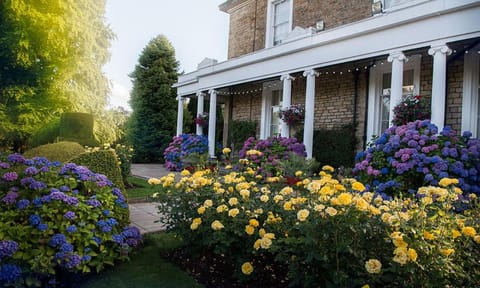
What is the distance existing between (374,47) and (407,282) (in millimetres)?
5947

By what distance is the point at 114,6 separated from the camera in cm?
1175

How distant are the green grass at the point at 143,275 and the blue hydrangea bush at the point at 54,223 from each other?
129mm

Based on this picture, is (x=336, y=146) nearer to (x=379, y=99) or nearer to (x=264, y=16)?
(x=379, y=99)

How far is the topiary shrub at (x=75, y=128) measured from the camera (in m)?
6.91

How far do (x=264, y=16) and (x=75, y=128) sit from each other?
8.56 metres

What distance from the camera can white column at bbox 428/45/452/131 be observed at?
223 inches

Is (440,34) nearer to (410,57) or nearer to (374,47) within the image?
(374,47)

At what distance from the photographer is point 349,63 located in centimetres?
766

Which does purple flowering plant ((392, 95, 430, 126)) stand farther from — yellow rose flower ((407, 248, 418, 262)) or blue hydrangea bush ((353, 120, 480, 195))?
yellow rose flower ((407, 248, 418, 262))

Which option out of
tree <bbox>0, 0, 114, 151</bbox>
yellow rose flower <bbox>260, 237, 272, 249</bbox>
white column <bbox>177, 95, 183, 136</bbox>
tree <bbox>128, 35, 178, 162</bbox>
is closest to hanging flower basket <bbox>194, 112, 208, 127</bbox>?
white column <bbox>177, 95, 183, 136</bbox>

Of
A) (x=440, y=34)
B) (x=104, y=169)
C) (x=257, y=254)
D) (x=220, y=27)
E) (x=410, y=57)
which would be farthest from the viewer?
(x=220, y=27)

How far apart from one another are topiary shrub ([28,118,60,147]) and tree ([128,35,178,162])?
321 inches

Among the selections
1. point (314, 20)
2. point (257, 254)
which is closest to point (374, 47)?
point (314, 20)

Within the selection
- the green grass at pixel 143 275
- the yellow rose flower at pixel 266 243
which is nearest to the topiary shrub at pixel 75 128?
the green grass at pixel 143 275
